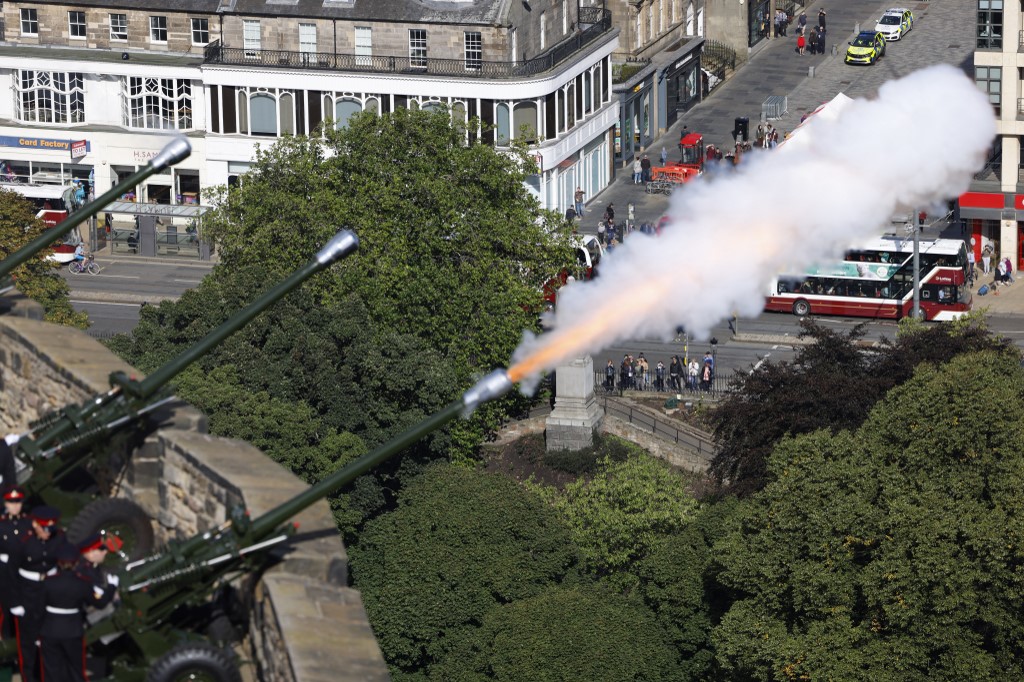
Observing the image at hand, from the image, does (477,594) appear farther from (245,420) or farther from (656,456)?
(656,456)

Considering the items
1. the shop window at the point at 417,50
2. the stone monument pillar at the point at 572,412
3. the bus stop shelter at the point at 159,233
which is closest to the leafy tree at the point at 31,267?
the stone monument pillar at the point at 572,412

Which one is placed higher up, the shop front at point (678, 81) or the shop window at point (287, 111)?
the shop window at point (287, 111)

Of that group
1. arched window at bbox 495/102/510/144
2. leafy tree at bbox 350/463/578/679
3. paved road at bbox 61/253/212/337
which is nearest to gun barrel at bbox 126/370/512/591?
leafy tree at bbox 350/463/578/679

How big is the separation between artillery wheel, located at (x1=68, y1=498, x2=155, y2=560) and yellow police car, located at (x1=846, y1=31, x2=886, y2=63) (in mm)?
112126

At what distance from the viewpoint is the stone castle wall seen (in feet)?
71.5

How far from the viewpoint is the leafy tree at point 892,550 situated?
5144 cm

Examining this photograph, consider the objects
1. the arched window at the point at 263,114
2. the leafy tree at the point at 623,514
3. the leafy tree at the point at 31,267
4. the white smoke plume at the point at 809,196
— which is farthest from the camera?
the arched window at the point at 263,114

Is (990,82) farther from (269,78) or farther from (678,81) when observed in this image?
(269,78)

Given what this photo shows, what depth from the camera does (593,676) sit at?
56.7 meters

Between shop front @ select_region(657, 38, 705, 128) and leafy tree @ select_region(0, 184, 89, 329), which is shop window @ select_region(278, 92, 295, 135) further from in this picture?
shop front @ select_region(657, 38, 705, 128)

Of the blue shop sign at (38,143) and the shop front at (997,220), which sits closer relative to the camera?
the shop front at (997,220)

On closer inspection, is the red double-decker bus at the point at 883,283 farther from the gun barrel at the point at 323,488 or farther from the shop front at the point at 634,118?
the gun barrel at the point at 323,488

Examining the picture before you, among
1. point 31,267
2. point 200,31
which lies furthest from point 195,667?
point 200,31

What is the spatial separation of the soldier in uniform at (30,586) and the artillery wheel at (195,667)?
213cm
